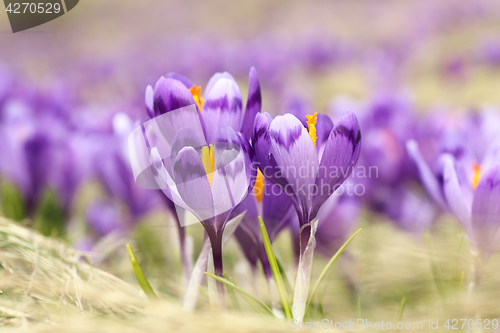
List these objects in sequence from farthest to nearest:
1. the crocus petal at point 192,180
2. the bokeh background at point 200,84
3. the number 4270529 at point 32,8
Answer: the number 4270529 at point 32,8 → the bokeh background at point 200,84 → the crocus petal at point 192,180

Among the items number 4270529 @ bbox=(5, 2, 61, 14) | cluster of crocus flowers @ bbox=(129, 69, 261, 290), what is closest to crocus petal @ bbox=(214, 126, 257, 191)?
cluster of crocus flowers @ bbox=(129, 69, 261, 290)

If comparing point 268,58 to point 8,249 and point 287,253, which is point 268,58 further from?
point 8,249

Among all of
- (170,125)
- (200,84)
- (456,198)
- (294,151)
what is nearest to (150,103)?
(170,125)

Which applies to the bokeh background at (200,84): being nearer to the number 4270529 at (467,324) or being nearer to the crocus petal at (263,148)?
the number 4270529 at (467,324)

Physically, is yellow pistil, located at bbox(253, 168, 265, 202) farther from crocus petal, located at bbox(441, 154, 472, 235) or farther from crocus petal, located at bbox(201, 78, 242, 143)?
crocus petal, located at bbox(441, 154, 472, 235)

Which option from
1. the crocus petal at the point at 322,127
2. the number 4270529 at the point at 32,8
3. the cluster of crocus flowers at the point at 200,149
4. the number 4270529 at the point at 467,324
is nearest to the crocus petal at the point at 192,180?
the cluster of crocus flowers at the point at 200,149

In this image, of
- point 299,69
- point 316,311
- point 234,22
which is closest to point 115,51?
point 234,22
